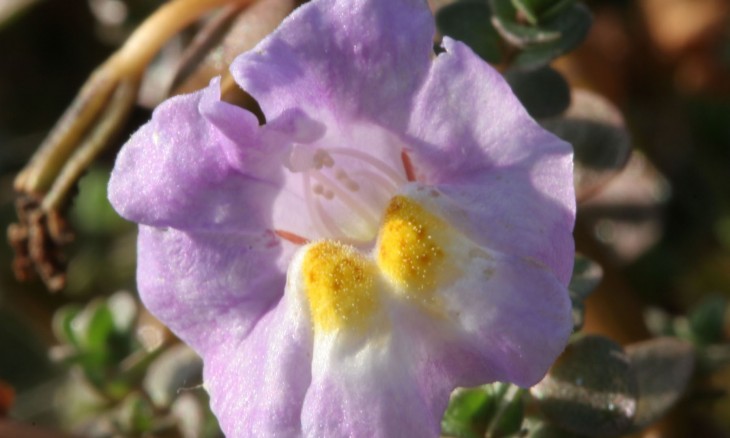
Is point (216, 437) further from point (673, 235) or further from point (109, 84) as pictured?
point (673, 235)

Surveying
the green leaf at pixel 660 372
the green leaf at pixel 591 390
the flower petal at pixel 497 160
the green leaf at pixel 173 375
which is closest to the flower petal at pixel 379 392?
the flower petal at pixel 497 160

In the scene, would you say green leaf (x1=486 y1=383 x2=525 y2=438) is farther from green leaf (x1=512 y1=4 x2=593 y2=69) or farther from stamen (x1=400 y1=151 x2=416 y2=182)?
green leaf (x1=512 y1=4 x2=593 y2=69)

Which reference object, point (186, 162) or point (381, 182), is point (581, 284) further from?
point (186, 162)

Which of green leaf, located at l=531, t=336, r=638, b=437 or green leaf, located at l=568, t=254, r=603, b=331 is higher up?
green leaf, located at l=568, t=254, r=603, b=331

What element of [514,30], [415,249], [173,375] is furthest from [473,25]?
[173,375]

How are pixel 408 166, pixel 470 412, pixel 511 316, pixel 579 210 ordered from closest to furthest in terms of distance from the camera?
pixel 511 316 → pixel 408 166 → pixel 470 412 → pixel 579 210

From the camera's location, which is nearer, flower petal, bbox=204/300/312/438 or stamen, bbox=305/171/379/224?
flower petal, bbox=204/300/312/438

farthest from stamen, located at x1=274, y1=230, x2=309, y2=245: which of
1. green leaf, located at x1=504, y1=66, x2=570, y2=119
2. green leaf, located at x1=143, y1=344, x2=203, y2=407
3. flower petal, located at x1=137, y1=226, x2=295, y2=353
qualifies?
green leaf, located at x1=143, y1=344, x2=203, y2=407
